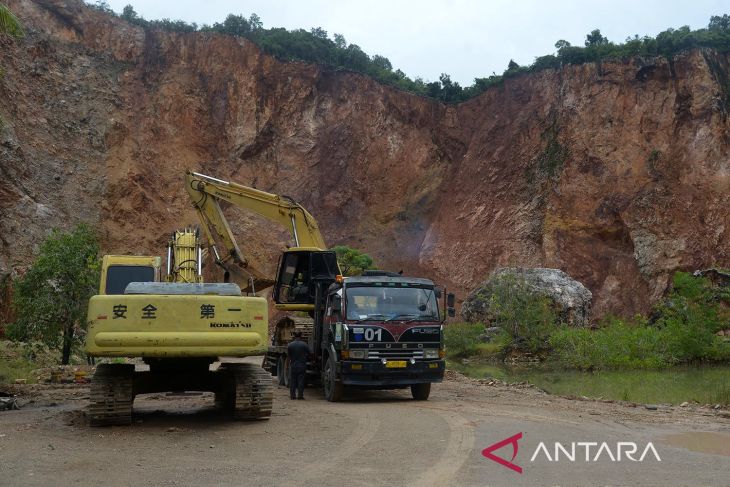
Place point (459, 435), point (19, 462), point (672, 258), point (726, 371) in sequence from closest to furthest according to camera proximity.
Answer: point (19, 462)
point (459, 435)
point (726, 371)
point (672, 258)

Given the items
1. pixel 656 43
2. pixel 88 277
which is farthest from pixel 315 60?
pixel 88 277

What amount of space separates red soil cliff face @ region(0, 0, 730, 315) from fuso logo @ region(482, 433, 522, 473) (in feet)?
101

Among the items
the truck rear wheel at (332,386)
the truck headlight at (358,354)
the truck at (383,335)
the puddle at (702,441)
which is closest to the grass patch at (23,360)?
the truck rear wheel at (332,386)

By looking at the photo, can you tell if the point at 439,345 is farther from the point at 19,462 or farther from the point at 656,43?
the point at 656,43

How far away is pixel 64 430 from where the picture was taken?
9.57m

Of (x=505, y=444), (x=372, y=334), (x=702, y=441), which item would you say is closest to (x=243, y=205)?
(x=372, y=334)

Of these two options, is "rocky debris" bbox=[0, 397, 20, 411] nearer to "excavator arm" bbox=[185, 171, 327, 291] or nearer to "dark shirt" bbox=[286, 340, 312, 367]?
"dark shirt" bbox=[286, 340, 312, 367]

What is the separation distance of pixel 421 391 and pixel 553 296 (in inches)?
828

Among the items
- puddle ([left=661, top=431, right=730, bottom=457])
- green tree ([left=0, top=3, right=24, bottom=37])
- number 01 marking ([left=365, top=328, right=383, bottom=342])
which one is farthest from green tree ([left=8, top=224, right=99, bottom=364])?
puddle ([left=661, top=431, right=730, bottom=457])

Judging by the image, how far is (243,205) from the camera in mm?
18281

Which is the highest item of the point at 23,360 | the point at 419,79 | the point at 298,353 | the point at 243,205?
the point at 419,79

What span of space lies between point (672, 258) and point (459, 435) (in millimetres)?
32412

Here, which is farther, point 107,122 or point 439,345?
point 107,122

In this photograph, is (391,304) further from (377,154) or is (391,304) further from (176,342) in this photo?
(377,154)
